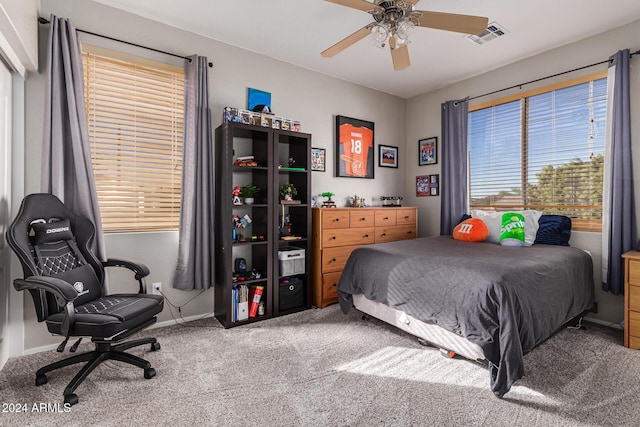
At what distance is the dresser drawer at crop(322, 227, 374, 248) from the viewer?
11.2ft

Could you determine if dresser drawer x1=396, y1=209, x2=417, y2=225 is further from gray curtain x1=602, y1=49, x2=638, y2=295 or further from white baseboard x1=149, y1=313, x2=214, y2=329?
white baseboard x1=149, y1=313, x2=214, y2=329

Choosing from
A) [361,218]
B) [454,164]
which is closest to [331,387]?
[361,218]

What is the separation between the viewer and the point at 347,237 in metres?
3.56

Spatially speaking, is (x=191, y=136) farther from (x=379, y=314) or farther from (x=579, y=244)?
(x=579, y=244)

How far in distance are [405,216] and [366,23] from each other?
2.27 m

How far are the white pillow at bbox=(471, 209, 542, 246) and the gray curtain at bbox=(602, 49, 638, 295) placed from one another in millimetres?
561

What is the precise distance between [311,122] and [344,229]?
1.36 m

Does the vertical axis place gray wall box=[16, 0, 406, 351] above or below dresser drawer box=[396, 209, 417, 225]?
above

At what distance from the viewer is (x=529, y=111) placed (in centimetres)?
350

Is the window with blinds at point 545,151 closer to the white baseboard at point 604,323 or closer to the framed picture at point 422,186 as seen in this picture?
the framed picture at point 422,186

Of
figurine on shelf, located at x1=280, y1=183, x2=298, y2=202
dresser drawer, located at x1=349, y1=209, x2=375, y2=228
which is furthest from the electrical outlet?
dresser drawer, located at x1=349, y1=209, x2=375, y2=228

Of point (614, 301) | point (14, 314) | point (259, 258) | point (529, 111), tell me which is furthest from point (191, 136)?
point (614, 301)

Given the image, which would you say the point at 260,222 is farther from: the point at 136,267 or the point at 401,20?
the point at 401,20

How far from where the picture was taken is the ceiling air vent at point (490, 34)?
2.87 meters
